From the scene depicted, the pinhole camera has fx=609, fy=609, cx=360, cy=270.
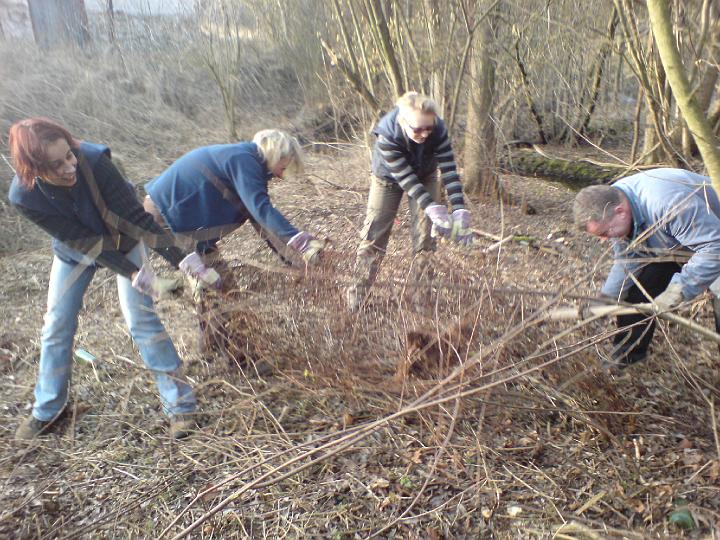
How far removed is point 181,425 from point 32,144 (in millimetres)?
1406

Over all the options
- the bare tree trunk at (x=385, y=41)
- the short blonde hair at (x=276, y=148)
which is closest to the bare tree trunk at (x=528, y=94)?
the bare tree trunk at (x=385, y=41)

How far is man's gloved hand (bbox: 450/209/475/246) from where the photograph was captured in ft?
11.4

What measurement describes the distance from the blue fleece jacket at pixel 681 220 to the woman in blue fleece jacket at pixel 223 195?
139cm

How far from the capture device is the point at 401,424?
285 centimetres

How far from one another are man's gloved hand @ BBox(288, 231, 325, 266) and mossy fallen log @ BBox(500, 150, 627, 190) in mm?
4776

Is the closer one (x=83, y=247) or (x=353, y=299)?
(x=353, y=299)

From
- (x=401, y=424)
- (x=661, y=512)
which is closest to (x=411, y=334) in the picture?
(x=401, y=424)

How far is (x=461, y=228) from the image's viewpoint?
348 centimetres

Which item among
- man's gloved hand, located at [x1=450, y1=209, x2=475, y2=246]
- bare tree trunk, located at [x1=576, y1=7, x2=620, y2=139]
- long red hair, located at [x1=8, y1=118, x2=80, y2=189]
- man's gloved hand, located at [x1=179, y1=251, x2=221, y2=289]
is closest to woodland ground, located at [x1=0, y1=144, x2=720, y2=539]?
man's gloved hand, located at [x1=179, y1=251, x2=221, y2=289]

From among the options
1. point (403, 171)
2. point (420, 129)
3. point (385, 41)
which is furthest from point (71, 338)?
point (385, 41)

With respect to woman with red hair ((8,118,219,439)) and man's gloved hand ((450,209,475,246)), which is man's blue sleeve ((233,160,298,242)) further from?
man's gloved hand ((450,209,475,246))

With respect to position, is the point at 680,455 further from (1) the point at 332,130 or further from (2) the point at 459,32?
(1) the point at 332,130

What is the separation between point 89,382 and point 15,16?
34.6ft

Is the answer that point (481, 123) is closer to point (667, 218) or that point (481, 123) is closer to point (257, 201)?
point (257, 201)
